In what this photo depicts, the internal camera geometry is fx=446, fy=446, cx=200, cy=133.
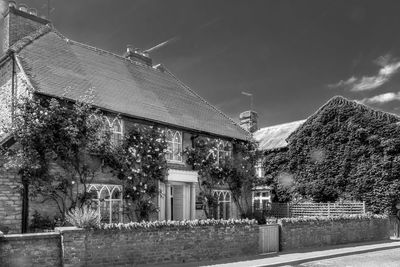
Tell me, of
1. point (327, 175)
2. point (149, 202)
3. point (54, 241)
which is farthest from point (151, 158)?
point (327, 175)

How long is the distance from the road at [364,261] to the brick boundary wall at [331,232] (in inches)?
74.4

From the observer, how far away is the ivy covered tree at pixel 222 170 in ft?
69.4

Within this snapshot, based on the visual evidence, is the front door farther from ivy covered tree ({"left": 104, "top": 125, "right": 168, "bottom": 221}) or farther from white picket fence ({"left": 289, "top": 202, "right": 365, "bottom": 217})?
white picket fence ({"left": 289, "top": 202, "right": 365, "bottom": 217})

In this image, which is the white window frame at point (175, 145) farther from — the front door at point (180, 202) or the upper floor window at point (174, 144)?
the front door at point (180, 202)

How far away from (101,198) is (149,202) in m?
1.97

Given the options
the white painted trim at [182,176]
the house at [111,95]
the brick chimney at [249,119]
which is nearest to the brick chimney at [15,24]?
the house at [111,95]

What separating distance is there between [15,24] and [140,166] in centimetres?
877

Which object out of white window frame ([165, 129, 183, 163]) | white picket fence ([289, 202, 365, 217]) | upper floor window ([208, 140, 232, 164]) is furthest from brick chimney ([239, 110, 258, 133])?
white window frame ([165, 129, 183, 163])

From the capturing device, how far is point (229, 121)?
25.5 metres

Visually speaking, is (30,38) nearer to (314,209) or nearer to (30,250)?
(30,250)

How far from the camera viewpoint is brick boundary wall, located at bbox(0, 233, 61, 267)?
10289mm

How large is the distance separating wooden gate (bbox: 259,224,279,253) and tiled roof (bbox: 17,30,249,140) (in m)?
6.56

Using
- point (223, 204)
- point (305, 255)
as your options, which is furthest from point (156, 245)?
point (223, 204)

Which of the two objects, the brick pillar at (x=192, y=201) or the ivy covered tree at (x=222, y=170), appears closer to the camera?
the brick pillar at (x=192, y=201)
